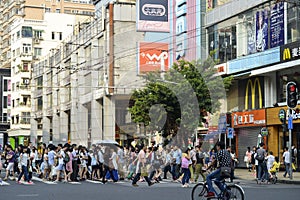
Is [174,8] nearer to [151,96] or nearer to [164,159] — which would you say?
[151,96]

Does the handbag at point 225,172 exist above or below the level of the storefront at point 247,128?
below

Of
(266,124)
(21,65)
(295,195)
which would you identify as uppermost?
(21,65)

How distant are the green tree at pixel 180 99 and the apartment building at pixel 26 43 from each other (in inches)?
2038

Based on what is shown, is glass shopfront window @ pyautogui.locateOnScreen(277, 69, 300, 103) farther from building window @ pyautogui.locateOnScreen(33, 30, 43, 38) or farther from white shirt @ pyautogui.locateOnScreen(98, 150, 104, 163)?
building window @ pyautogui.locateOnScreen(33, 30, 43, 38)

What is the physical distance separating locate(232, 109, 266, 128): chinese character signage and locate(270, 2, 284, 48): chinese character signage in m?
4.69

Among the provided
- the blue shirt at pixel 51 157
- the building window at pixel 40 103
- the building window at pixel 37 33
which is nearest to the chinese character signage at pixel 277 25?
the blue shirt at pixel 51 157

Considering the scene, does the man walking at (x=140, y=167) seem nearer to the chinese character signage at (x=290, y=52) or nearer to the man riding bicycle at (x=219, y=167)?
the man riding bicycle at (x=219, y=167)

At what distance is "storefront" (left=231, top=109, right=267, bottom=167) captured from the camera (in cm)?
3831

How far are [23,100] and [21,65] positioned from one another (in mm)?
5267

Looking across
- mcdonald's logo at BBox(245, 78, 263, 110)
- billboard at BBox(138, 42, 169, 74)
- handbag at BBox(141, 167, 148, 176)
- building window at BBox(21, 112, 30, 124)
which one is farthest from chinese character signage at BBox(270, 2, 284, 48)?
building window at BBox(21, 112, 30, 124)

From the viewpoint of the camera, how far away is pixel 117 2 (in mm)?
54125

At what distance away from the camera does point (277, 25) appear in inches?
1415

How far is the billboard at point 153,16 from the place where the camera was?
4478 centimetres

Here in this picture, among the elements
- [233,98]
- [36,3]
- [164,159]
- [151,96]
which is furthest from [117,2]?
[36,3]
